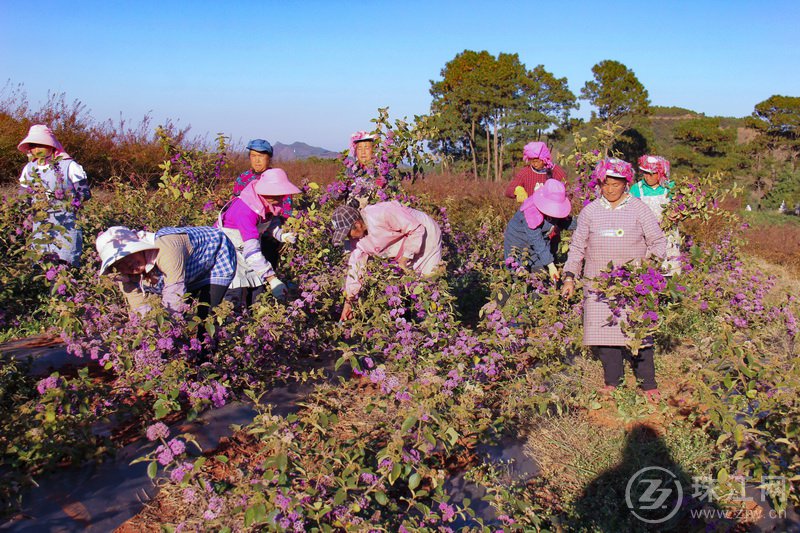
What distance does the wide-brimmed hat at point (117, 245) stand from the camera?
108 inches

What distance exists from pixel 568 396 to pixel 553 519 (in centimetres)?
137

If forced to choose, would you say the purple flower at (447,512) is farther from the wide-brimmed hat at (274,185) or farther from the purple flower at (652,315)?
the wide-brimmed hat at (274,185)

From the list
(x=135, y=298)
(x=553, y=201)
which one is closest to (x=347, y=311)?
(x=135, y=298)

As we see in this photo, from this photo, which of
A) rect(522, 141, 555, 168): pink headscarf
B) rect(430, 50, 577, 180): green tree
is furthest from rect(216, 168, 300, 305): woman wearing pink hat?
rect(430, 50, 577, 180): green tree

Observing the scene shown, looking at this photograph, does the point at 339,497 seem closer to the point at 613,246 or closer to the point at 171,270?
the point at 171,270

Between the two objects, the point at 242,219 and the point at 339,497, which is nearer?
the point at 339,497

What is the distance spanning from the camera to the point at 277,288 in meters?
3.57

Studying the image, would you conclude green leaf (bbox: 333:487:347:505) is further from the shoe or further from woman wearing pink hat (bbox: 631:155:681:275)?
woman wearing pink hat (bbox: 631:155:681:275)

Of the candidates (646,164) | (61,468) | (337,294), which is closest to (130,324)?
(61,468)

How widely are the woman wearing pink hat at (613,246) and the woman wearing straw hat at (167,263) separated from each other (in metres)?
2.20

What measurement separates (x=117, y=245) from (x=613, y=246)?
9.13 ft

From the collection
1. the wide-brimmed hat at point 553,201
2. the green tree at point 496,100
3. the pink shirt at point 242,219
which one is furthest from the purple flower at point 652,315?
the green tree at point 496,100

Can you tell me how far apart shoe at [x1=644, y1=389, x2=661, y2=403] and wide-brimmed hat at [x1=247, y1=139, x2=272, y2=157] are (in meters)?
3.14

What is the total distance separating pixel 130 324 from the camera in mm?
2795
